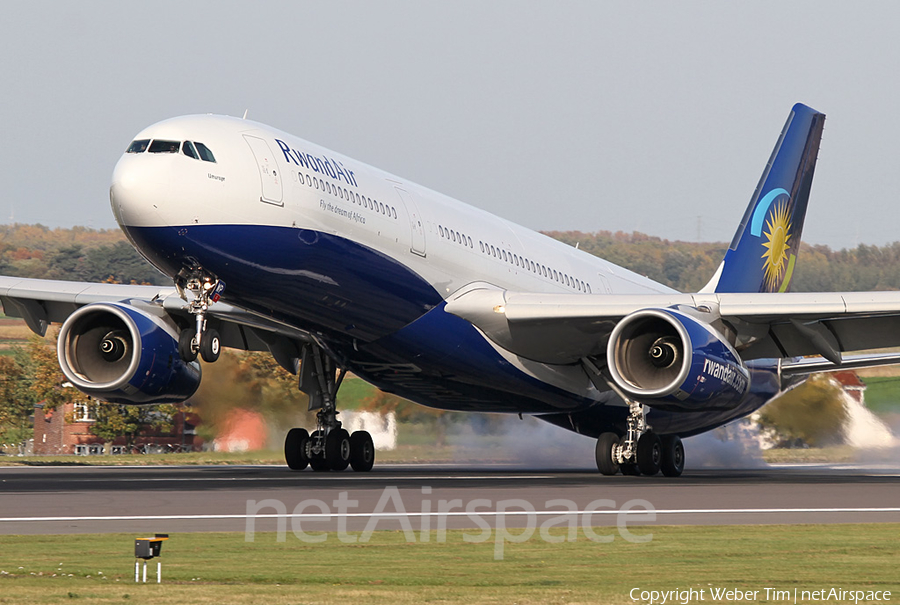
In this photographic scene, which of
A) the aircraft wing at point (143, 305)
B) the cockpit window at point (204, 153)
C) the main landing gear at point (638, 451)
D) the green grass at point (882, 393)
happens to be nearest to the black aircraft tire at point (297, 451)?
the aircraft wing at point (143, 305)

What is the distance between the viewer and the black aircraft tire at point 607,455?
Result: 76.2 feet

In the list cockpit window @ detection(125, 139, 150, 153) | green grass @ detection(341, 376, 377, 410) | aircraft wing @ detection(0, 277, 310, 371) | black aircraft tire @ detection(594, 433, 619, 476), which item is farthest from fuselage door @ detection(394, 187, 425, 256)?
green grass @ detection(341, 376, 377, 410)

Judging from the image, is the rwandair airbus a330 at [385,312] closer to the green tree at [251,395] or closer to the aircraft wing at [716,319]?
the aircraft wing at [716,319]

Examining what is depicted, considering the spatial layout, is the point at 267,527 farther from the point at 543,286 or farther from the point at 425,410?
the point at 425,410

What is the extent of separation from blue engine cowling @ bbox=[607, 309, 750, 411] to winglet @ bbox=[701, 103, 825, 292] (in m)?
9.66

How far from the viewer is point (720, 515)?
1319cm

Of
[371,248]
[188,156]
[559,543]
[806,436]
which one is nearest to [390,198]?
[371,248]

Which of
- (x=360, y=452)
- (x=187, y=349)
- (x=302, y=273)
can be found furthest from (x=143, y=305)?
(x=360, y=452)

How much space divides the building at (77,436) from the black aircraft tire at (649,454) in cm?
2088

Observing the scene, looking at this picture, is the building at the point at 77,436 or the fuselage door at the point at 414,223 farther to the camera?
the building at the point at 77,436

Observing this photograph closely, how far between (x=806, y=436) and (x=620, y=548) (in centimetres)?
2407

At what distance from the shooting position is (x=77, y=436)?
51500mm

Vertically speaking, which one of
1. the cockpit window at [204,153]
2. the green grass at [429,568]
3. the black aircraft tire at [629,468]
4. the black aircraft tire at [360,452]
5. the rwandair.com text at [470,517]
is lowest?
the green grass at [429,568]

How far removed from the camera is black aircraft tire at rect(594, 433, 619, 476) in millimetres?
23219
